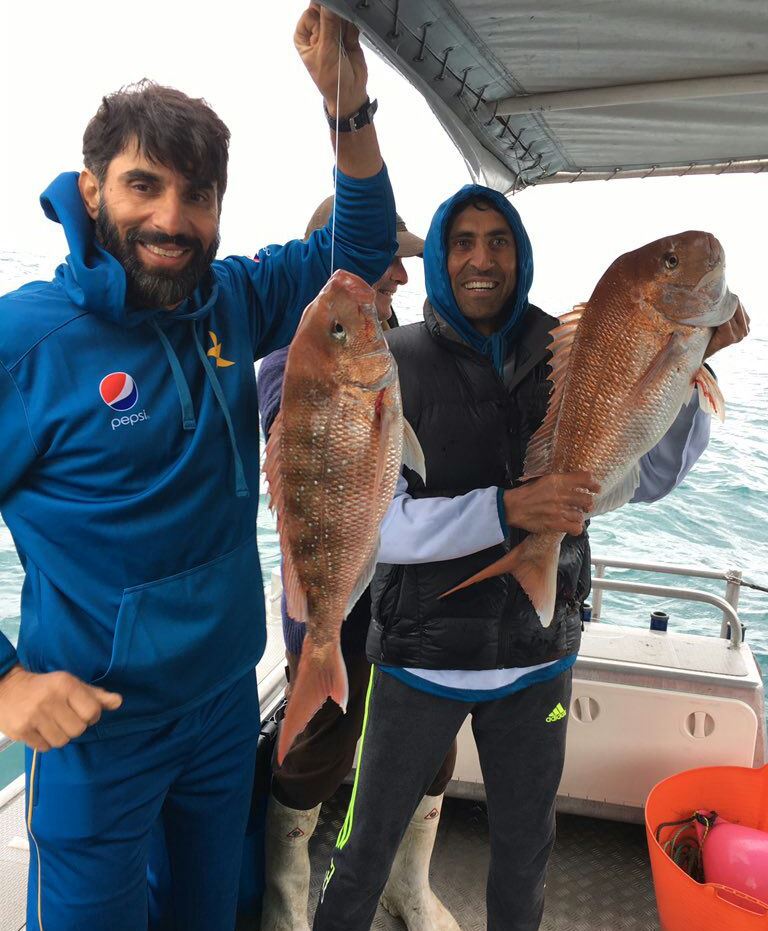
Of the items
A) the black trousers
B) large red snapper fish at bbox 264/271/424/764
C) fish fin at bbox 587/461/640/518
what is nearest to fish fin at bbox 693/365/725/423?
fish fin at bbox 587/461/640/518

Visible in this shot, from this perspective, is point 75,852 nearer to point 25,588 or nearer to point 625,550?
point 25,588

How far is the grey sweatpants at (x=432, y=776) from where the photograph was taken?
2.03 m

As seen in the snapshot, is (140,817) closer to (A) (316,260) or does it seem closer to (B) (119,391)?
(B) (119,391)

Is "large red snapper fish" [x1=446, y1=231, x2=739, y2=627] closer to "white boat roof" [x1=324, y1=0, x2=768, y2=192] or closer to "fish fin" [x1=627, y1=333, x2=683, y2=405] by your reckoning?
"fish fin" [x1=627, y1=333, x2=683, y2=405]

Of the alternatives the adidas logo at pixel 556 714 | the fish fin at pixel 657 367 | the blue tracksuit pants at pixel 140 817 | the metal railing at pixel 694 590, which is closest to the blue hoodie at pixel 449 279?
the fish fin at pixel 657 367

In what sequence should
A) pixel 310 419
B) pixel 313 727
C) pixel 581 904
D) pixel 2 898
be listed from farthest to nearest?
pixel 581 904 < pixel 313 727 < pixel 2 898 < pixel 310 419

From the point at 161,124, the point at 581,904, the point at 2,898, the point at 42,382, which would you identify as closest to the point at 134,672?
the point at 42,382

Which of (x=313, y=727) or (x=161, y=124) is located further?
(x=313, y=727)

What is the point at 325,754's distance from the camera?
2.58 m

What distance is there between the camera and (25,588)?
5.06 feet

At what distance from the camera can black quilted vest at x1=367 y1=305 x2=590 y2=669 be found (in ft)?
6.51

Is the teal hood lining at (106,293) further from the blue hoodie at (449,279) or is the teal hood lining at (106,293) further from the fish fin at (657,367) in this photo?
the fish fin at (657,367)

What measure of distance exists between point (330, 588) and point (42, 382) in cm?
72

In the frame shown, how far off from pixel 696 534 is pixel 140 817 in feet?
34.9
